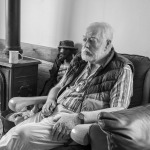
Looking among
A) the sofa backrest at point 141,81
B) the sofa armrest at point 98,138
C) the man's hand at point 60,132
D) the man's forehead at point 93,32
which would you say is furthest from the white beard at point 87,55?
the sofa armrest at point 98,138

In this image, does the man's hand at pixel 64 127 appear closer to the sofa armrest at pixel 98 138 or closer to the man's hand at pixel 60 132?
the man's hand at pixel 60 132

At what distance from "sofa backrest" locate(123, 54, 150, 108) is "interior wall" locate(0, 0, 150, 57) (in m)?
0.23

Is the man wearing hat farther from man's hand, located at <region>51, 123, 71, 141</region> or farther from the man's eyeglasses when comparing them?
man's hand, located at <region>51, 123, 71, 141</region>

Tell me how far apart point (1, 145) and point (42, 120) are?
328 millimetres

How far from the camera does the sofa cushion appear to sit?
958 mm

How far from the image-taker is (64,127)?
4.95ft

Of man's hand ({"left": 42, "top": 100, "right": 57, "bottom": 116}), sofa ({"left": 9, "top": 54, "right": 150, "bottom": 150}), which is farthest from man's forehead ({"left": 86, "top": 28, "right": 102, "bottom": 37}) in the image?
man's hand ({"left": 42, "top": 100, "right": 57, "bottom": 116})

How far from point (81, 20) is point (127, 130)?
5.68 ft

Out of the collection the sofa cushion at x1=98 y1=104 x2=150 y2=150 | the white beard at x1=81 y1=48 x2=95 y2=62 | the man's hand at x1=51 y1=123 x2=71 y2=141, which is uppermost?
the white beard at x1=81 y1=48 x2=95 y2=62

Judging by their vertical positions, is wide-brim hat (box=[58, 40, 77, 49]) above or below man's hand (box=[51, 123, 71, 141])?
above

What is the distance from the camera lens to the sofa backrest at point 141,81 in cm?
181

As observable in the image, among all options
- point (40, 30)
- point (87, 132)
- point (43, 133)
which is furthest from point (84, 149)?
point (40, 30)

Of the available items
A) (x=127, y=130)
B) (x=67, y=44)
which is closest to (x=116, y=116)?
(x=127, y=130)

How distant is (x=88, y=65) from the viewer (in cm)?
190
